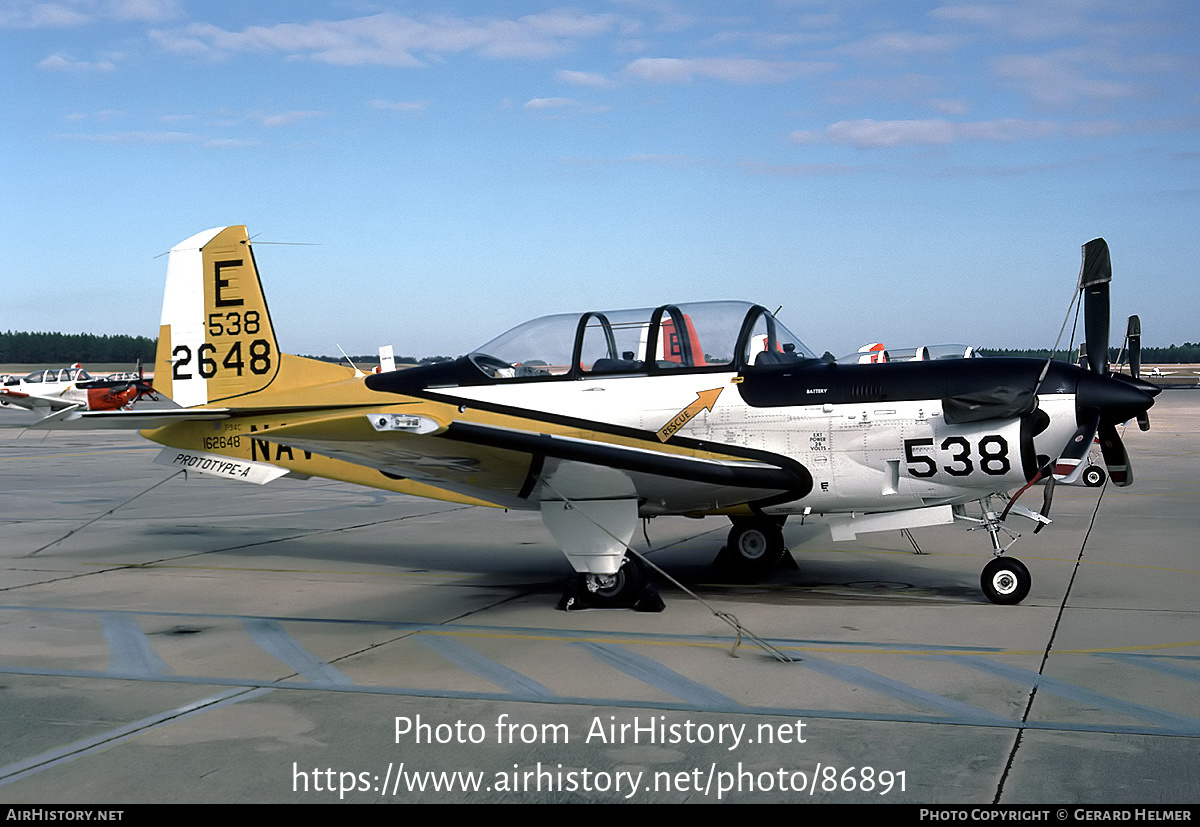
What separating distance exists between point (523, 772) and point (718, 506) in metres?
4.45

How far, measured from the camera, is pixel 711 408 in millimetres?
8406

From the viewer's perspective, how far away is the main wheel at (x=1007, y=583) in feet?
26.4

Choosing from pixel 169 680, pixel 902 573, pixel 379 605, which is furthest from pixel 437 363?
pixel 902 573

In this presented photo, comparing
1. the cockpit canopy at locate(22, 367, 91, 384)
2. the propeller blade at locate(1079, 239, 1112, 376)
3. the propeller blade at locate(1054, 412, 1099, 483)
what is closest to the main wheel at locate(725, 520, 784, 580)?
the propeller blade at locate(1054, 412, 1099, 483)

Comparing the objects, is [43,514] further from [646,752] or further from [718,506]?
[646,752]

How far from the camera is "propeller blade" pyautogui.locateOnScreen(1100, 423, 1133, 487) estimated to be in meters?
8.09

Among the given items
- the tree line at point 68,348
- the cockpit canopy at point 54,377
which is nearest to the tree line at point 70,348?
the tree line at point 68,348

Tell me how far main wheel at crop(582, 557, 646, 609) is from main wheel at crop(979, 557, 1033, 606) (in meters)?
2.79

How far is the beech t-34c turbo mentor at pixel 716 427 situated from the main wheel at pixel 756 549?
23.6 inches

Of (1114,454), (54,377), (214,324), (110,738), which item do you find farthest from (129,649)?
(54,377)

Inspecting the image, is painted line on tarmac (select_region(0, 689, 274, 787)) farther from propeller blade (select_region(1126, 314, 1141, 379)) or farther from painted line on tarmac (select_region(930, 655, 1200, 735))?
propeller blade (select_region(1126, 314, 1141, 379))

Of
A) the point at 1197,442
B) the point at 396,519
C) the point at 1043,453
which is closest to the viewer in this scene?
the point at 1043,453

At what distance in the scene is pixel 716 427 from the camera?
840cm

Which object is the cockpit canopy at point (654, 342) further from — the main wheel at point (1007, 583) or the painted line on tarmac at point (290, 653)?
the painted line on tarmac at point (290, 653)
